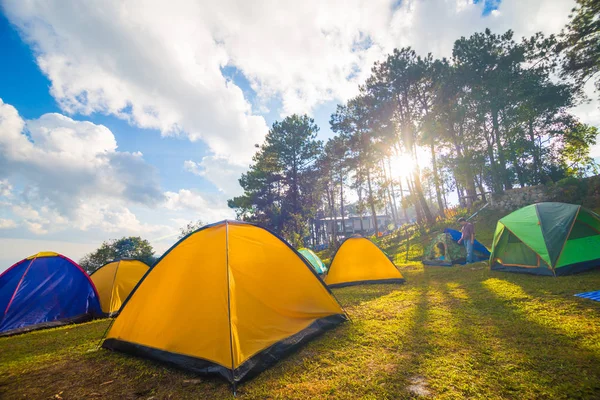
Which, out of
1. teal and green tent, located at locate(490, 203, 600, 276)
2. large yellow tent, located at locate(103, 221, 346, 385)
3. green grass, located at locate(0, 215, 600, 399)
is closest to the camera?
green grass, located at locate(0, 215, 600, 399)

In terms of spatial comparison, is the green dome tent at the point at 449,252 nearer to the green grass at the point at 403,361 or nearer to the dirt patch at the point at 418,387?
the green grass at the point at 403,361

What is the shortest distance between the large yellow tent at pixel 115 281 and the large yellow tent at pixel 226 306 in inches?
143

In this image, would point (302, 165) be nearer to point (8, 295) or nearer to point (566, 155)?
point (8, 295)

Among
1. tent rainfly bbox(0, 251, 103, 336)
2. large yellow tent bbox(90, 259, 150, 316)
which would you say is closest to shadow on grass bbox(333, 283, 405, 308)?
large yellow tent bbox(90, 259, 150, 316)

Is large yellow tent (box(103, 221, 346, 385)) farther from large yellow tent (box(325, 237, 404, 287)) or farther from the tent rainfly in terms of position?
large yellow tent (box(325, 237, 404, 287))

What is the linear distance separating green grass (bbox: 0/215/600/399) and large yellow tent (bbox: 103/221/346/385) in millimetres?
207

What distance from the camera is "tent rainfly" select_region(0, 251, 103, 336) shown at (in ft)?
17.8

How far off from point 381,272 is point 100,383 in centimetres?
719

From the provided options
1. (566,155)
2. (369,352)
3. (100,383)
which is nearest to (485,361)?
(369,352)

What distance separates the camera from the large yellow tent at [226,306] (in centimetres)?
310

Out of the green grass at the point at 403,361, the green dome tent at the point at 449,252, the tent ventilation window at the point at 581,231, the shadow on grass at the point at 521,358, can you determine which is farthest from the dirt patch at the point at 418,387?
the green dome tent at the point at 449,252

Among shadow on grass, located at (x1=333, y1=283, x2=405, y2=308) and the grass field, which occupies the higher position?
shadow on grass, located at (x1=333, y1=283, x2=405, y2=308)

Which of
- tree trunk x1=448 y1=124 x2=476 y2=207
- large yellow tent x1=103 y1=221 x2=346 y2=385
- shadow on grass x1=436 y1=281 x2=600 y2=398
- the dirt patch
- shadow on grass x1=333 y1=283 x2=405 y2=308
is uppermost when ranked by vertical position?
tree trunk x1=448 y1=124 x2=476 y2=207

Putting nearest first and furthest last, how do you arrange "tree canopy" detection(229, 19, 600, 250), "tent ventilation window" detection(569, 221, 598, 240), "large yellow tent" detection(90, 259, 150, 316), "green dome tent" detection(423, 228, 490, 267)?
"tent ventilation window" detection(569, 221, 598, 240)
"large yellow tent" detection(90, 259, 150, 316)
"green dome tent" detection(423, 228, 490, 267)
"tree canopy" detection(229, 19, 600, 250)
